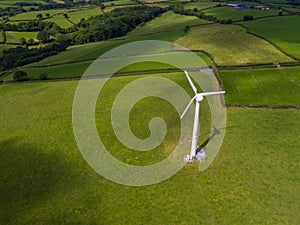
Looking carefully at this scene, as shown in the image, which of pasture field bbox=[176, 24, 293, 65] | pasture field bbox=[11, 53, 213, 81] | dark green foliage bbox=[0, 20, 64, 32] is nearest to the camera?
pasture field bbox=[11, 53, 213, 81]

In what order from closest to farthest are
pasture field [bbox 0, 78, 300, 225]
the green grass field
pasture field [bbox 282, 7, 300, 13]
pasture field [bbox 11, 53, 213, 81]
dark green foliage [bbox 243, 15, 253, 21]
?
pasture field [bbox 0, 78, 300, 225]
pasture field [bbox 11, 53, 213, 81]
the green grass field
dark green foliage [bbox 243, 15, 253, 21]
pasture field [bbox 282, 7, 300, 13]

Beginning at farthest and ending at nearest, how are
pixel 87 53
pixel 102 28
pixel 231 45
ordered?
pixel 102 28 < pixel 87 53 < pixel 231 45

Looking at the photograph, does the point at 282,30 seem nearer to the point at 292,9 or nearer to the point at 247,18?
the point at 247,18

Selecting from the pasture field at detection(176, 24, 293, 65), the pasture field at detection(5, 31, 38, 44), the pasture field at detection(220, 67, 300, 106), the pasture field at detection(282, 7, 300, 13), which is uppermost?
the pasture field at detection(282, 7, 300, 13)

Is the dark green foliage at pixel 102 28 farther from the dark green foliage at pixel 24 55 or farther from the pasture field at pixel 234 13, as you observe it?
the pasture field at pixel 234 13

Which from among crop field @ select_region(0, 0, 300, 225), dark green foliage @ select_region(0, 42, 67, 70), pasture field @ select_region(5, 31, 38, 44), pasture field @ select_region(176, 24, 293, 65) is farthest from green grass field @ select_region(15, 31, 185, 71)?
pasture field @ select_region(5, 31, 38, 44)

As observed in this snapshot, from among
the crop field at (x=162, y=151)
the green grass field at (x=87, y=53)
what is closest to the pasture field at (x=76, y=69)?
the crop field at (x=162, y=151)

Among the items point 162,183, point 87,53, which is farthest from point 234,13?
point 162,183

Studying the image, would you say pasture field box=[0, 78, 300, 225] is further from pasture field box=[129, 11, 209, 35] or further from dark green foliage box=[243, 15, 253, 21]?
pasture field box=[129, 11, 209, 35]
